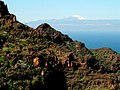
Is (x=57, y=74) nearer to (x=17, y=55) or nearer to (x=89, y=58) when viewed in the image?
(x=17, y=55)

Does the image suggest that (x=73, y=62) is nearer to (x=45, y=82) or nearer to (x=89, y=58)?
(x=45, y=82)

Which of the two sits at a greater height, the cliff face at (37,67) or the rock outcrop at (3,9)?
the rock outcrop at (3,9)

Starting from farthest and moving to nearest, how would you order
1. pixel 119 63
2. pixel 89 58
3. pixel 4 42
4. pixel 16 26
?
pixel 119 63
pixel 89 58
pixel 16 26
pixel 4 42

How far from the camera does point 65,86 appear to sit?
3069 cm

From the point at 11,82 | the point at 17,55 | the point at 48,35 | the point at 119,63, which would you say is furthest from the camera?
the point at 119,63

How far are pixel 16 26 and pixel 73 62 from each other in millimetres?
5985

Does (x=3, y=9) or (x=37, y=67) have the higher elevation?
(x=3, y=9)

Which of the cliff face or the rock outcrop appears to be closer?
the cliff face

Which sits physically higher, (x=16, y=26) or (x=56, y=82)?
(x=16, y=26)

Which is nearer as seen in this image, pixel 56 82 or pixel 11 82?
pixel 11 82

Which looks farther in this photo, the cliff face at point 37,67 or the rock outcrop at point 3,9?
the rock outcrop at point 3,9

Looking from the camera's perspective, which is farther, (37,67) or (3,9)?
(3,9)

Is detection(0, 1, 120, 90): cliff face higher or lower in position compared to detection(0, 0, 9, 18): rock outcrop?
lower

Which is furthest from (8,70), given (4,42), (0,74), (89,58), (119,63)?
(119,63)
